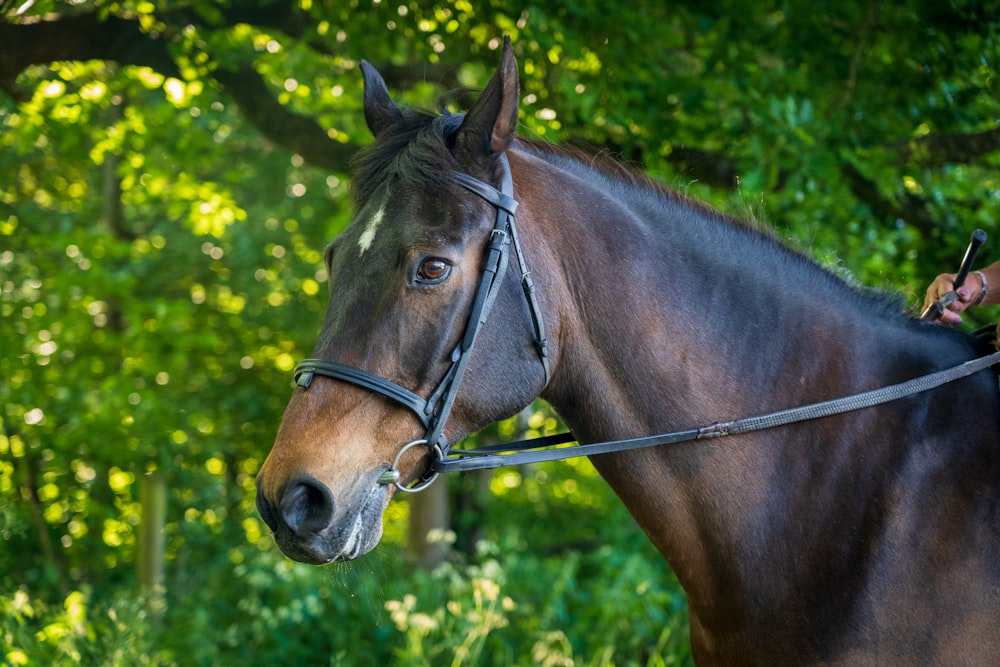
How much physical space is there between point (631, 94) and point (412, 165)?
2.66 metres

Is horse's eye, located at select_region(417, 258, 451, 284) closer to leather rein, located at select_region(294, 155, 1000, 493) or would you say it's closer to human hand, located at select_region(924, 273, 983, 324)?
leather rein, located at select_region(294, 155, 1000, 493)

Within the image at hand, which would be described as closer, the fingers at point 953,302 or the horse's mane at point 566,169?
the horse's mane at point 566,169

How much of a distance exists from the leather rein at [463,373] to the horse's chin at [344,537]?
0.07 m

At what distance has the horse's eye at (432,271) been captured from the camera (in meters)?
2.18

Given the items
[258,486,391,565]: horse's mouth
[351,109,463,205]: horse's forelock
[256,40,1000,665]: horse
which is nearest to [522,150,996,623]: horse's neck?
[256,40,1000,665]: horse

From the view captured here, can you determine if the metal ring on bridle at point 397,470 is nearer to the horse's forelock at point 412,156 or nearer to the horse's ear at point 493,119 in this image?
the horse's forelock at point 412,156

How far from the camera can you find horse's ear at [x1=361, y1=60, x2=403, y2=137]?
2621 mm

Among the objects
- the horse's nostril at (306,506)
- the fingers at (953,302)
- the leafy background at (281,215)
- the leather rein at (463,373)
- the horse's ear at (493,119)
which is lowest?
the leafy background at (281,215)

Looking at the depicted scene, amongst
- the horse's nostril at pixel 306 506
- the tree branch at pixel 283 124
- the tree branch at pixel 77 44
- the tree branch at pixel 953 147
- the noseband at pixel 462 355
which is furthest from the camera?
the tree branch at pixel 283 124

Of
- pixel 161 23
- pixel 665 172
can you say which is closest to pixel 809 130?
pixel 665 172

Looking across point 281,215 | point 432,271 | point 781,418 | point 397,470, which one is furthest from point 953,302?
point 281,215

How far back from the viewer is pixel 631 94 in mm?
4629

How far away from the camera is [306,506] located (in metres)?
2.00

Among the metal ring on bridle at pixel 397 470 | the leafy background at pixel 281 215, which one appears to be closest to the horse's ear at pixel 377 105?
the leafy background at pixel 281 215
